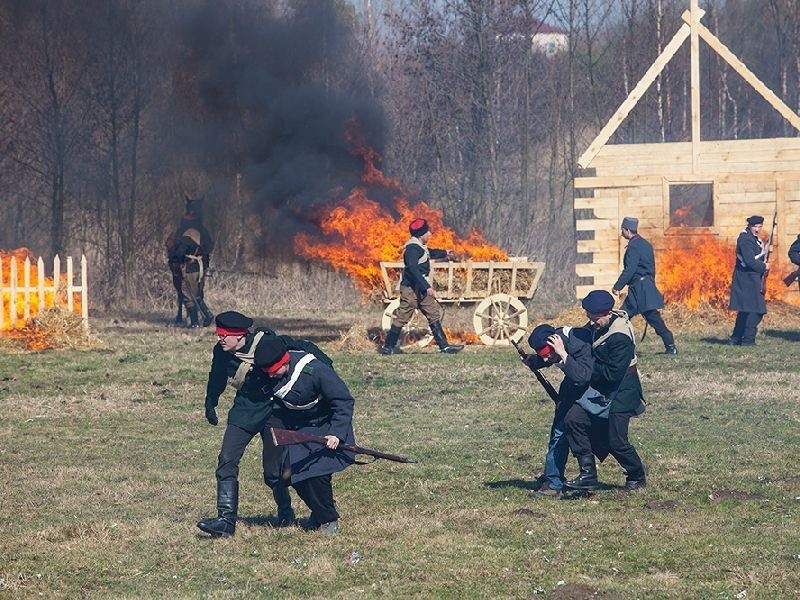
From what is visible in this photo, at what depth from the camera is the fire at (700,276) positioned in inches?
926

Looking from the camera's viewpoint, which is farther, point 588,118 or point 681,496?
point 588,118

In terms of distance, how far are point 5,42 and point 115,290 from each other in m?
5.47

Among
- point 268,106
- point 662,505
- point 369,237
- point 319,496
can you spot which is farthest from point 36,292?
point 662,505

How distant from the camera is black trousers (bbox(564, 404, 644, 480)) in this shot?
31.6 ft

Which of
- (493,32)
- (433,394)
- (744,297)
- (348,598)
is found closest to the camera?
(348,598)

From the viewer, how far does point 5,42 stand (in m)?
26.4

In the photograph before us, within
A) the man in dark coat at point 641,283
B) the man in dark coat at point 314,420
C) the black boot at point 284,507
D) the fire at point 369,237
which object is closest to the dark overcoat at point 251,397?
the man in dark coat at point 314,420

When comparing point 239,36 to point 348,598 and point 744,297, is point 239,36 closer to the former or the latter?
point 744,297

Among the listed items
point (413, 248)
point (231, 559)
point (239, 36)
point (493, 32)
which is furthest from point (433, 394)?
point (493, 32)

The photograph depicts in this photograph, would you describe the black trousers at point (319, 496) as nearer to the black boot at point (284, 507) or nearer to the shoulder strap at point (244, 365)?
the black boot at point (284, 507)

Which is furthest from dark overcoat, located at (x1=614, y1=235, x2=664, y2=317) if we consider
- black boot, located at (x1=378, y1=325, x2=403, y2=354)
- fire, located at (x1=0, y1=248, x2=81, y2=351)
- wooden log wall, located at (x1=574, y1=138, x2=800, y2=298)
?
fire, located at (x1=0, y1=248, x2=81, y2=351)

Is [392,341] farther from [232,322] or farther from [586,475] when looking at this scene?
[232,322]

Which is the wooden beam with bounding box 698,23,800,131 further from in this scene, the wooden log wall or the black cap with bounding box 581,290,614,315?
the black cap with bounding box 581,290,614,315

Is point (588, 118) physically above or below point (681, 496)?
above
